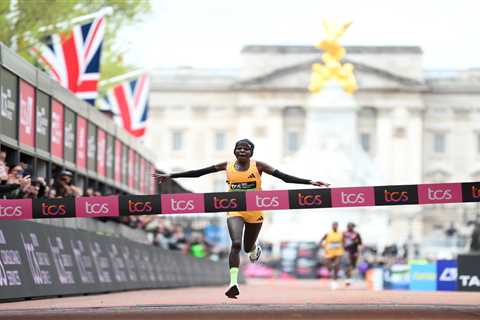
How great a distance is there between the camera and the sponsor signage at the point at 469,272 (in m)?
38.7

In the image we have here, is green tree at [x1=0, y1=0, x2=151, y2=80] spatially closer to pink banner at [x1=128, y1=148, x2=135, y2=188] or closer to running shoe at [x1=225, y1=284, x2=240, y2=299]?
pink banner at [x1=128, y1=148, x2=135, y2=188]

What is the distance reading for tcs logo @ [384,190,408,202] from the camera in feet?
57.7

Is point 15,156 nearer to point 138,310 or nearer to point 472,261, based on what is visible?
point 138,310

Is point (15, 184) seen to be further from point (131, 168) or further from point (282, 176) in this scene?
point (131, 168)

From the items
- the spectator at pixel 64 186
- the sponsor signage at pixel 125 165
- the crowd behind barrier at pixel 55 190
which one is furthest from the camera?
the sponsor signage at pixel 125 165

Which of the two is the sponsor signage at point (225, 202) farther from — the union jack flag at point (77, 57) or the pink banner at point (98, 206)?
the union jack flag at point (77, 57)

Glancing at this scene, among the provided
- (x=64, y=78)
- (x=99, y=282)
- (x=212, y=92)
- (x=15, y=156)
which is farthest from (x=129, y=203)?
(x=212, y=92)

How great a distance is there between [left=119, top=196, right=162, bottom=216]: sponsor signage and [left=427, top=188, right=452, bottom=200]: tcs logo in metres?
3.10

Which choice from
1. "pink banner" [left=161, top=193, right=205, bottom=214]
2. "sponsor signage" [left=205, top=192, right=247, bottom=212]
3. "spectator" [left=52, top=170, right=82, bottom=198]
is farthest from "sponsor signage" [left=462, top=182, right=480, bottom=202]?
"spectator" [left=52, top=170, right=82, bottom=198]

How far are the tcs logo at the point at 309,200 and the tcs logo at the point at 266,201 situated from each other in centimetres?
26

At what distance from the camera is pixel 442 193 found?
17656mm

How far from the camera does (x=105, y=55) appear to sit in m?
51.9

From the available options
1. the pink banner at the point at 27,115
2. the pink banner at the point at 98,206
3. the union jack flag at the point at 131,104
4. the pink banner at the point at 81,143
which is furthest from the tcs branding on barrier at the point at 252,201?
the union jack flag at the point at 131,104

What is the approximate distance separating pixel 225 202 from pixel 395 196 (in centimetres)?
195
